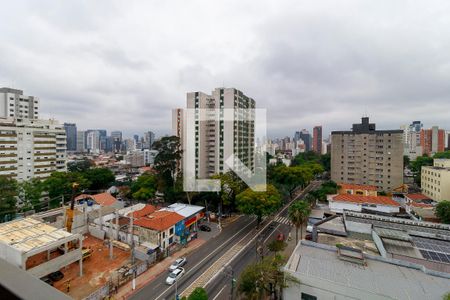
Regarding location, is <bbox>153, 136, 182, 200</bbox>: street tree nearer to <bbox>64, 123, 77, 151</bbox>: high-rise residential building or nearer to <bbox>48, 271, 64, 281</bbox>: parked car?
<bbox>48, 271, 64, 281</bbox>: parked car

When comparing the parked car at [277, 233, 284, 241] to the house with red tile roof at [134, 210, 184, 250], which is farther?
the parked car at [277, 233, 284, 241]

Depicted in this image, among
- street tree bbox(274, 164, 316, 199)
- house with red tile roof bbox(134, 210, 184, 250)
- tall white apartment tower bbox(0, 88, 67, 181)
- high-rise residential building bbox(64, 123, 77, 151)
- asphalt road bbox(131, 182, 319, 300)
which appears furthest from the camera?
high-rise residential building bbox(64, 123, 77, 151)

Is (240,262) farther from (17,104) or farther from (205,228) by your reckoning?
(17,104)

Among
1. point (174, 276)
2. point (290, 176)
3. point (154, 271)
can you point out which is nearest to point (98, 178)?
point (154, 271)

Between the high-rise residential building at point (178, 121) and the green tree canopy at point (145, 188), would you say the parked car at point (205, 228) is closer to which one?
the green tree canopy at point (145, 188)

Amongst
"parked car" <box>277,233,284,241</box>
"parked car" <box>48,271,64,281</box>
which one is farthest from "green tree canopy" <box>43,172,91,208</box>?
"parked car" <box>277,233,284,241</box>

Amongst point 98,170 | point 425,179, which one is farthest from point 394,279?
point 98,170

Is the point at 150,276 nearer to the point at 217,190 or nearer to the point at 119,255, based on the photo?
the point at 119,255
